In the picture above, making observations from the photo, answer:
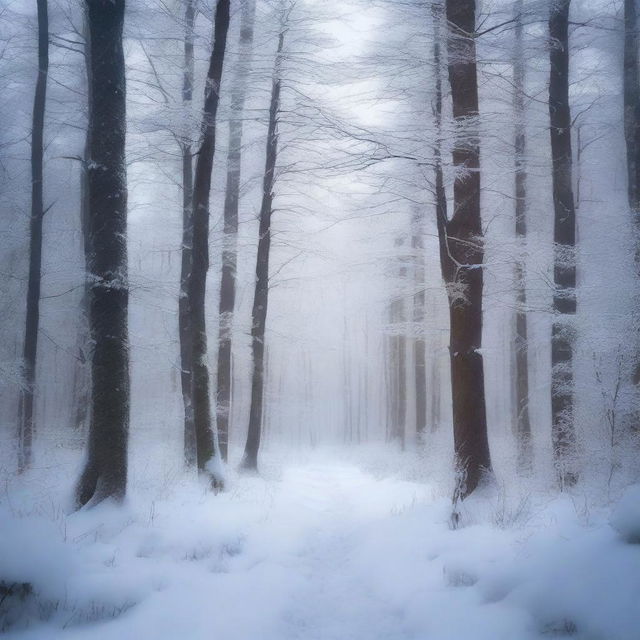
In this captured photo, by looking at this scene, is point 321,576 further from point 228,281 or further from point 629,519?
point 228,281

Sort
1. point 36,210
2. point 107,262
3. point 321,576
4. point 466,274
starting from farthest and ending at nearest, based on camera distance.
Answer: point 36,210 < point 466,274 < point 107,262 < point 321,576

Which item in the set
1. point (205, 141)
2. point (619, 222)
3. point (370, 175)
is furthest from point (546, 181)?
→ point (205, 141)

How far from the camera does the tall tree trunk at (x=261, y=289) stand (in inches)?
427

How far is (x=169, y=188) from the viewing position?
1286 centimetres

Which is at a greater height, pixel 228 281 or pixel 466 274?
pixel 228 281

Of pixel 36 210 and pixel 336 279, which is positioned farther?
pixel 336 279

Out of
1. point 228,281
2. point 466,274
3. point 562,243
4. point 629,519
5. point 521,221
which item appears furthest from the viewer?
point 228,281

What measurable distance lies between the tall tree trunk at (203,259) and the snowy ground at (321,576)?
224 centimetres

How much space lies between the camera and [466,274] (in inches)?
240

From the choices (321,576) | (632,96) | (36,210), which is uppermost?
(632,96)

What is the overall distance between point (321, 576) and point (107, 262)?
15.8 feet

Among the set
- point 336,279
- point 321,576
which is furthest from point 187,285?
point 321,576

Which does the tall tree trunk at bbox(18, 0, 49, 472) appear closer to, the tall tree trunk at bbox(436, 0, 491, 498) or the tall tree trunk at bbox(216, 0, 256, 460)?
the tall tree trunk at bbox(216, 0, 256, 460)

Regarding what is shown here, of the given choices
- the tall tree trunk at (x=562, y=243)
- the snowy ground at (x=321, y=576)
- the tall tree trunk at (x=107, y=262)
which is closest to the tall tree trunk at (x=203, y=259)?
the tall tree trunk at (x=107, y=262)
